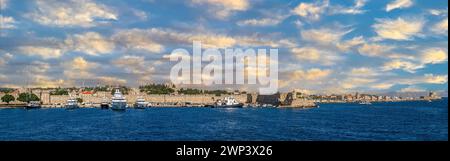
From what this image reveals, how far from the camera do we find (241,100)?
14400 cm

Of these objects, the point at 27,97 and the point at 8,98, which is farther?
the point at 27,97

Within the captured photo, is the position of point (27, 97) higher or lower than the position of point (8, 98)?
higher

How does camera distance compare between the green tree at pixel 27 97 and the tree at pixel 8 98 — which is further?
the green tree at pixel 27 97

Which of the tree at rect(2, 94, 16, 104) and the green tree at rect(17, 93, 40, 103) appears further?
the green tree at rect(17, 93, 40, 103)

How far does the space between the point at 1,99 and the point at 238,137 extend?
11339 cm
